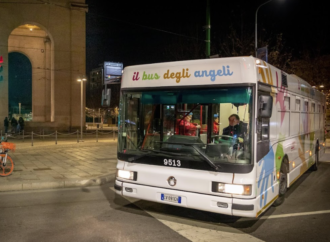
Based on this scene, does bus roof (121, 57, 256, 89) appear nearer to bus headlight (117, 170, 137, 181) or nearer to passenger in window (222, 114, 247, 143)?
passenger in window (222, 114, 247, 143)

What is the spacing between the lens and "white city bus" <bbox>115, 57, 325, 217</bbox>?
4.84 m

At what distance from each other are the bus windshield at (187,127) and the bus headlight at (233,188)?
293 millimetres

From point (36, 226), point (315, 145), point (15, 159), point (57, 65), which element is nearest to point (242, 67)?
point (36, 226)

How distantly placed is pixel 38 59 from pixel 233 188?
32.2m

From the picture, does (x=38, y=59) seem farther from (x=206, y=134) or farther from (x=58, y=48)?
(x=206, y=134)

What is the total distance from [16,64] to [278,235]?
47.9m

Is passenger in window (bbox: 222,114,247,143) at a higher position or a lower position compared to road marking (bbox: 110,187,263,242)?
higher

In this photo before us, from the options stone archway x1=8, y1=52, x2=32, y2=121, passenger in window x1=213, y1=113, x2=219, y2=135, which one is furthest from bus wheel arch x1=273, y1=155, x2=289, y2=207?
stone archway x1=8, y1=52, x2=32, y2=121

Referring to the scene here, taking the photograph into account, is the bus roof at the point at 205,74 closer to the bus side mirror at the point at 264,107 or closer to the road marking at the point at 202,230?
the bus side mirror at the point at 264,107

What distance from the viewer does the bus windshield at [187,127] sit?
4.98 meters

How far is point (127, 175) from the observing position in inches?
226

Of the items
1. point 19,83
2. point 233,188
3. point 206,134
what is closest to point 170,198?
point 233,188

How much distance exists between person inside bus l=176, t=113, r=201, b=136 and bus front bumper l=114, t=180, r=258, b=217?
1.16m

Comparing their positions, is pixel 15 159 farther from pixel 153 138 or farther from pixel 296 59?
pixel 296 59
